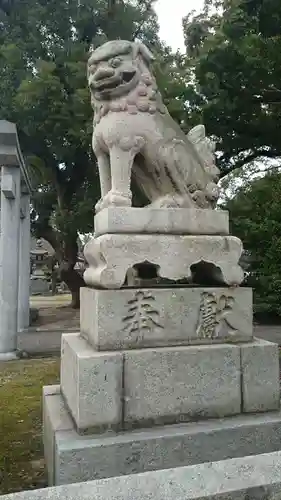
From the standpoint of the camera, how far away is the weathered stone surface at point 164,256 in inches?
97.7

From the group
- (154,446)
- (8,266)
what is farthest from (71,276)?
(154,446)

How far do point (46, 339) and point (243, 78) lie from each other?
7004 mm

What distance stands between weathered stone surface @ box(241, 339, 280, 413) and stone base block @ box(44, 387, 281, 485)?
8cm

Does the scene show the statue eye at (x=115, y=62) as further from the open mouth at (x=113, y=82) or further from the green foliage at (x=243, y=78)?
the green foliage at (x=243, y=78)

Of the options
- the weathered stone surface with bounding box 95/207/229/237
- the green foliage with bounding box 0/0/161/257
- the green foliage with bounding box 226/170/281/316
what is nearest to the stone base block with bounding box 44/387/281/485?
the weathered stone surface with bounding box 95/207/229/237

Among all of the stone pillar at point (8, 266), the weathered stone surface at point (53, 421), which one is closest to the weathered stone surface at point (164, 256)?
the weathered stone surface at point (53, 421)

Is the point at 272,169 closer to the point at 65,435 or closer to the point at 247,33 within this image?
the point at 247,33

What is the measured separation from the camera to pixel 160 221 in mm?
2682

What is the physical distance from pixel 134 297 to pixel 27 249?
8.09m

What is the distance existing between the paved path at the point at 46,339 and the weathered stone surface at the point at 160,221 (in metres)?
5.09

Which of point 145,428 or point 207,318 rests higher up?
point 207,318

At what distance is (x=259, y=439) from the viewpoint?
2.39 m

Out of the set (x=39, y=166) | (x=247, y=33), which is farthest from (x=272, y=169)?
(x=39, y=166)

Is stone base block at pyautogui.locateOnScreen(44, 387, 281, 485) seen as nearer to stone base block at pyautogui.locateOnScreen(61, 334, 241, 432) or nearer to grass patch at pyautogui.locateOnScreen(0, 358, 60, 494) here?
stone base block at pyautogui.locateOnScreen(61, 334, 241, 432)
